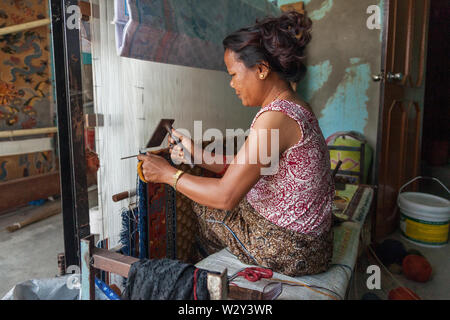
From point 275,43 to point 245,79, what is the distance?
0.18 metres

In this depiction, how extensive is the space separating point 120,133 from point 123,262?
0.66 metres

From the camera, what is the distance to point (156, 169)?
1296 millimetres

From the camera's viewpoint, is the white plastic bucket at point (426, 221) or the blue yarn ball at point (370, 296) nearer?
the blue yarn ball at point (370, 296)

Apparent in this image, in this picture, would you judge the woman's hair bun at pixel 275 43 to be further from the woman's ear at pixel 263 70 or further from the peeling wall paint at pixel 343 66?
the peeling wall paint at pixel 343 66

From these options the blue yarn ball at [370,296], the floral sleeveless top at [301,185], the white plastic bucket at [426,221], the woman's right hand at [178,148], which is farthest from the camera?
the white plastic bucket at [426,221]

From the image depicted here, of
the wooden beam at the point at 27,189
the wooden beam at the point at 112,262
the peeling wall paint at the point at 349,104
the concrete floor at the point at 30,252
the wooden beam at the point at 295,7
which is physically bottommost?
the concrete floor at the point at 30,252

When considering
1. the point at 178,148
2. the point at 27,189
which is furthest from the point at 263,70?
the point at 27,189

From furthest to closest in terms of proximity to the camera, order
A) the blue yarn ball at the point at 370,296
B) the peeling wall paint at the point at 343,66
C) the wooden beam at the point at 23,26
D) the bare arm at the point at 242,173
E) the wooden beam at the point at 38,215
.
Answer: the wooden beam at the point at 23,26 → the peeling wall paint at the point at 343,66 → the wooden beam at the point at 38,215 → the blue yarn ball at the point at 370,296 → the bare arm at the point at 242,173

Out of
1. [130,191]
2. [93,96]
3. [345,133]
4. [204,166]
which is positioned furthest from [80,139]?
[345,133]

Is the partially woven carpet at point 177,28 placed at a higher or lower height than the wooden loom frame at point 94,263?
higher

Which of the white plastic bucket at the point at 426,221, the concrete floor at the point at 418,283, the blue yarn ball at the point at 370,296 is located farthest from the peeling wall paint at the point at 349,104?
the blue yarn ball at the point at 370,296

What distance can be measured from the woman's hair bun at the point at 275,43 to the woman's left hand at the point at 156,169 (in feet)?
1.69

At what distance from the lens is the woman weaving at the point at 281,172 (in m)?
1.23

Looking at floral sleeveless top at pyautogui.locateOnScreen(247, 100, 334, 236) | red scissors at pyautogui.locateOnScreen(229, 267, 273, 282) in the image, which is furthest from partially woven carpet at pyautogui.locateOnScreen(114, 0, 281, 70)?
red scissors at pyautogui.locateOnScreen(229, 267, 273, 282)
